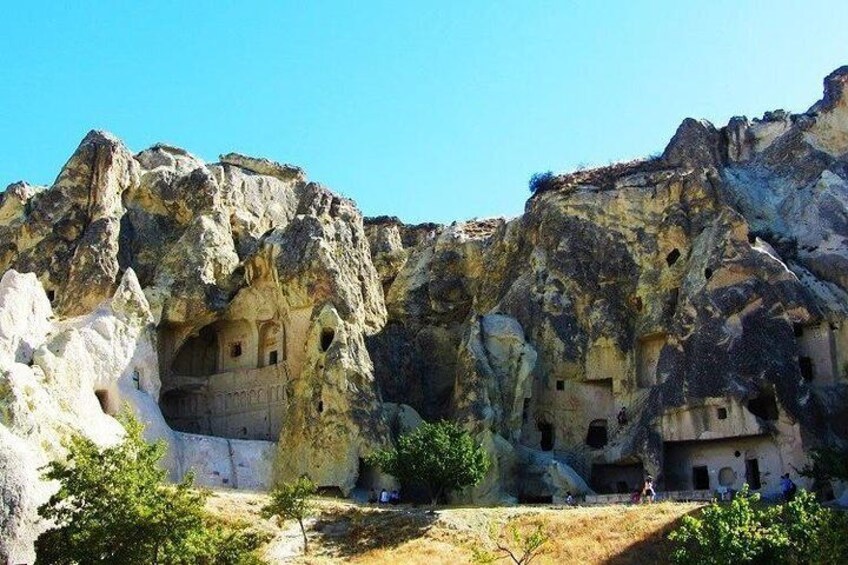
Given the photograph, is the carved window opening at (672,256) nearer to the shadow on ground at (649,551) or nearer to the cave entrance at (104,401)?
the shadow on ground at (649,551)

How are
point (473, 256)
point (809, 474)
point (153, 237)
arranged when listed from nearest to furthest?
point (809, 474), point (153, 237), point (473, 256)

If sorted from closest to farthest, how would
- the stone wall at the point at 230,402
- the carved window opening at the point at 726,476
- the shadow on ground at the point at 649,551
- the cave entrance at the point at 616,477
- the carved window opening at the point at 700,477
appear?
1. the shadow on ground at the point at 649,551
2. the carved window opening at the point at 726,476
3. the carved window opening at the point at 700,477
4. the cave entrance at the point at 616,477
5. the stone wall at the point at 230,402

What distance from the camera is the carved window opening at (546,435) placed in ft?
161

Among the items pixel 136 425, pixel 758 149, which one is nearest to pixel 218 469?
pixel 136 425

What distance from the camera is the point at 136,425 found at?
29.2m

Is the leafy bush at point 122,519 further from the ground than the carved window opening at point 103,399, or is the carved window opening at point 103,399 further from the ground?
the carved window opening at point 103,399

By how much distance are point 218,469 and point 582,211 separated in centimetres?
2124

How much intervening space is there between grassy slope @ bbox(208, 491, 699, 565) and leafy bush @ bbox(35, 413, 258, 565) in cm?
662

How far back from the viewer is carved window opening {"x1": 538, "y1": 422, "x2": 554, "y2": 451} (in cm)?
4900

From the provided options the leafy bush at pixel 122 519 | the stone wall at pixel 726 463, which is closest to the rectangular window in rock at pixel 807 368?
the stone wall at pixel 726 463

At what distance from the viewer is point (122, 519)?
26922mm

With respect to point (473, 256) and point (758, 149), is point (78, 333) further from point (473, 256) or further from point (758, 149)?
point (758, 149)

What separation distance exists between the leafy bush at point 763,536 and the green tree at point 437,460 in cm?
1214

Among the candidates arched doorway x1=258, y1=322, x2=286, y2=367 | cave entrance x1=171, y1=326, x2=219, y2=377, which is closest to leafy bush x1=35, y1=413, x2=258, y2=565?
arched doorway x1=258, y1=322, x2=286, y2=367
